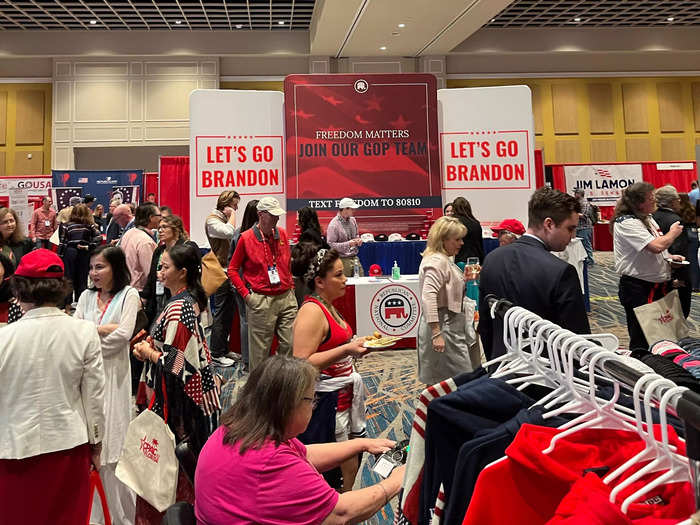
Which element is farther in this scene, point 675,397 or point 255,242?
point 255,242

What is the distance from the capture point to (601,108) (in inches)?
612

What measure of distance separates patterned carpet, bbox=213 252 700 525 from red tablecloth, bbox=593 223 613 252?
561cm

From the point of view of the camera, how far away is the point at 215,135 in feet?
26.9

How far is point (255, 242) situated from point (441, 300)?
1.54 metres

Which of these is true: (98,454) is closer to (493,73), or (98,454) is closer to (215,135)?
(215,135)

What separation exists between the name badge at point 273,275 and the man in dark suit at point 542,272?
206 cm

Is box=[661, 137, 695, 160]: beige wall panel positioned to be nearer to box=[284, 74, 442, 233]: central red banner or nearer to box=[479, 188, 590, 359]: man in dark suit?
box=[284, 74, 442, 233]: central red banner

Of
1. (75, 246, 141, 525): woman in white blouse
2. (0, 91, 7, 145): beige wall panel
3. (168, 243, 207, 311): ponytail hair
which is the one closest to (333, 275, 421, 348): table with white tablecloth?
(168, 243, 207, 311): ponytail hair

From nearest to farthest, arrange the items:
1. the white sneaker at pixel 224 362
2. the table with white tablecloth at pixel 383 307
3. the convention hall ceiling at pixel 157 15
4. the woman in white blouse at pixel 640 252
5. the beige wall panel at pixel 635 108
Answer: the woman in white blouse at pixel 640 252
the white sneaker at pixel 224 362
the table with white tablecloth at pixel 383 307
the convention hall ceiling at pixel 157 15
the beige wall panel at pixel 635 108

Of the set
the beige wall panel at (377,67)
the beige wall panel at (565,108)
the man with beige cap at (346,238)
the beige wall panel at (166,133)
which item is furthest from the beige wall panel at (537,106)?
the man with beige cap at (346,238)

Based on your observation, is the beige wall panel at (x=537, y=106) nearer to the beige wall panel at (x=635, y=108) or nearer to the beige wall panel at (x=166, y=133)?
the beige wall panel at (x=635, y=108)

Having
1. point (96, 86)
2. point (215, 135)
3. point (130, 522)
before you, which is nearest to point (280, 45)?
point (96, 86)

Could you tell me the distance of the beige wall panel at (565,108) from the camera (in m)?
15.3

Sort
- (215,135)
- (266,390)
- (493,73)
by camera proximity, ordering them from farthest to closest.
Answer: (493,73), (215,135), (266,390)
